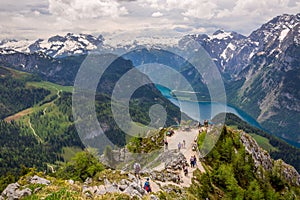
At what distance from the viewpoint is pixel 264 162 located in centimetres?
8394

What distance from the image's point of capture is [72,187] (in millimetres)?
34938

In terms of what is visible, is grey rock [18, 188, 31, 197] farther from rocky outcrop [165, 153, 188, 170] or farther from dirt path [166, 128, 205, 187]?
rocky outcrop [165, 153, 188, 170]

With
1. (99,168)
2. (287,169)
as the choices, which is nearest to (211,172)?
(99,168)

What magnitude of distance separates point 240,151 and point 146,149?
76.5 feet

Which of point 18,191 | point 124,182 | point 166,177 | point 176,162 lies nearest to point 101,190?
point 124,182

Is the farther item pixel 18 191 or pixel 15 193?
pixel 18 191

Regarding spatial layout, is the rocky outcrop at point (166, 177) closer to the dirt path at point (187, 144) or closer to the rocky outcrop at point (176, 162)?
the dirt path at point (187, 144)

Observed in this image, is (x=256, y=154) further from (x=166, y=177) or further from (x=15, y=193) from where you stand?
(x=15, y=193)

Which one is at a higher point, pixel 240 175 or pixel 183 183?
A: pixel 183 183

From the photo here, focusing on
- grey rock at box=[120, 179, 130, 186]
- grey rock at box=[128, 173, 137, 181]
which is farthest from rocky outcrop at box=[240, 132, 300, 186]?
grey rock at box=[120, 179, 130, 186]

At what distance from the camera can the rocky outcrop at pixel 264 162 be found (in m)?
80.3

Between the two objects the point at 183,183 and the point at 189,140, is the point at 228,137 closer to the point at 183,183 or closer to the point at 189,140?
the point at 189,140

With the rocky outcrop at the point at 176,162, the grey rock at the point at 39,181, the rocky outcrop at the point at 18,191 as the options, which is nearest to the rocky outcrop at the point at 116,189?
the grey rock at the point at 39,181

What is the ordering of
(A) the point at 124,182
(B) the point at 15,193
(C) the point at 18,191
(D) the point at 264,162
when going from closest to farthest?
1. (B) the point at 15,193
2. (C) the point at 18,191
3. (A) the point at 124,182
4. (D) the point at 264,162
